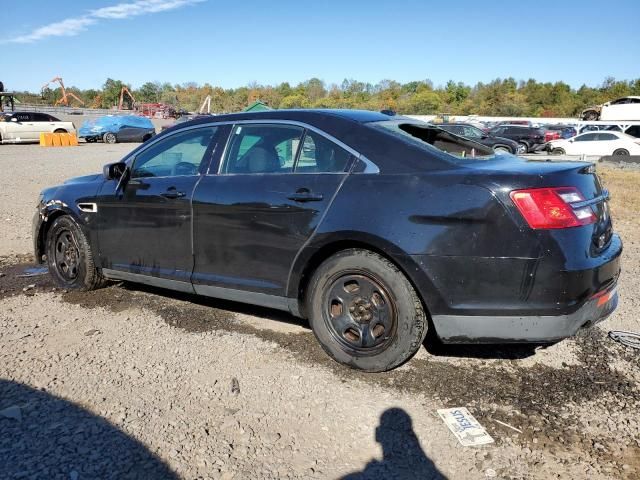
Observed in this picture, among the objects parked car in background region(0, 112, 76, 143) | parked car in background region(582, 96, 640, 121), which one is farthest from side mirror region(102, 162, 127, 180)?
parked car in background region(582, 96, 640, 121)

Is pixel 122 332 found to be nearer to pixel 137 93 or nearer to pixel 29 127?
pixel 29 127

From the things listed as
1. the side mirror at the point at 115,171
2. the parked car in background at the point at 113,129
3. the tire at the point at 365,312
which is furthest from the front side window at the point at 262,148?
the parked car in background at the point at 113,129

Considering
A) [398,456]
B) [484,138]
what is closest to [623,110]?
[484,138]

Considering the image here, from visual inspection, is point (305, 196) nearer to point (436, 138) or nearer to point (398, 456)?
point (436, 138)

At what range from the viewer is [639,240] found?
7.43 m

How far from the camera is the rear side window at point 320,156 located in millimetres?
3527

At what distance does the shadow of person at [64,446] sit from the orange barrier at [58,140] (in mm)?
27050

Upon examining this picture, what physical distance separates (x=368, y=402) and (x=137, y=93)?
110217 mm

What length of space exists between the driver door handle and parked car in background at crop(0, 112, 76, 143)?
2670 centimetres

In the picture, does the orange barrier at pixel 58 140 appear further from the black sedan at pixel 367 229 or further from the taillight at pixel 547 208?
the taillight at pixel 547 208

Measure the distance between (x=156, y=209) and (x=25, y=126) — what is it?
27168mm

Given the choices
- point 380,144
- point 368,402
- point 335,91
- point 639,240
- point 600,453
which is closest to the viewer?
point 600,453

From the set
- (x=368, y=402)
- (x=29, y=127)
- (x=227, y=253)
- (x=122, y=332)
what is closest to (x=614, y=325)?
(x=368, y=402)

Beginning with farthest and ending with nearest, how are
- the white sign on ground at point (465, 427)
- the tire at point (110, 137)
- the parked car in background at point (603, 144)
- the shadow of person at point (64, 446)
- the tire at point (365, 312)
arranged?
the tire at point (110, 137), the parked car in background at point (603, 144), the tire at point (365, 312), the white sign on ground at point (465, 427), the shadow of person at point (64, 446)
